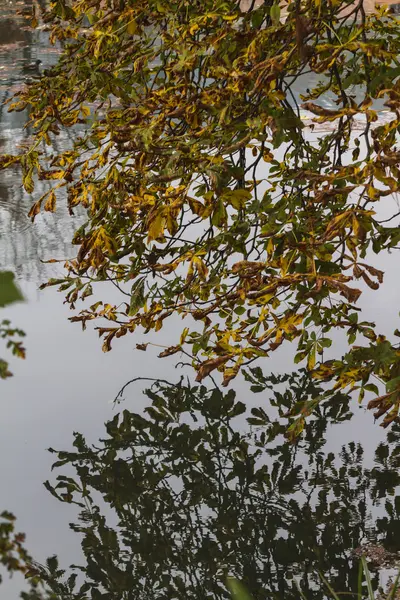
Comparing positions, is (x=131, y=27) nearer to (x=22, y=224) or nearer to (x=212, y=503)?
(x=212, y=503)

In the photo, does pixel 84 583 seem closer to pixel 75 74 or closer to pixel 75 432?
pixel 75 432

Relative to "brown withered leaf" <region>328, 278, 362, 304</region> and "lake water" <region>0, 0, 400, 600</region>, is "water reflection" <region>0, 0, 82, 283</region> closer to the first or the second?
"lake water" <region>0, 0, 400, 600</region>

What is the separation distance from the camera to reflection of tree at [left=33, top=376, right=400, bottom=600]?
12.0 feet

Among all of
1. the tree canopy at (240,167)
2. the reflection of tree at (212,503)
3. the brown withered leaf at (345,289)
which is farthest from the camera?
the reflection of tree at (212,503)

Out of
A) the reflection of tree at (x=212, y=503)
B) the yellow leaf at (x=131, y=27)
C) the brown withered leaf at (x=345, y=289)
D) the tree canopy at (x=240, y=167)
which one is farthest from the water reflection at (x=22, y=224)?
the brown withered leaf at (x=345, y=289)

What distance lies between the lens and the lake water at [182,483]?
3.72 meters

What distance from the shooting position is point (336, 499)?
4082 mm

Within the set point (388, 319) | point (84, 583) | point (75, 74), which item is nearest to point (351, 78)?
point (75, 74)

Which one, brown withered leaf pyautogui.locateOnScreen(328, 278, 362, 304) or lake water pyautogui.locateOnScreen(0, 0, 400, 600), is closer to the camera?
brown withered leaf pyautogui.locateOnScreen(328, 278, 362, 304)

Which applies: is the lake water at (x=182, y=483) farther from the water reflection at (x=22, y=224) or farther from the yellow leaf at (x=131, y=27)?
the yellow leaf at (x=131, y=27)

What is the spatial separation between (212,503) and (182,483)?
0.22 m

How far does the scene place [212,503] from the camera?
4129mm

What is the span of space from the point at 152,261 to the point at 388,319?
91.6 inches

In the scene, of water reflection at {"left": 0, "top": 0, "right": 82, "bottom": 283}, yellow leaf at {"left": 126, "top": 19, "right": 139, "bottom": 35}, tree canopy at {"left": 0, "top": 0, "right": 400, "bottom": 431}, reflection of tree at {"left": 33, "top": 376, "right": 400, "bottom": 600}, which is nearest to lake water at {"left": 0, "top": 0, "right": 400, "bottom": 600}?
reflection of tree at {"left": 33, "top": 376, "right": 400, "bottom": 600}
